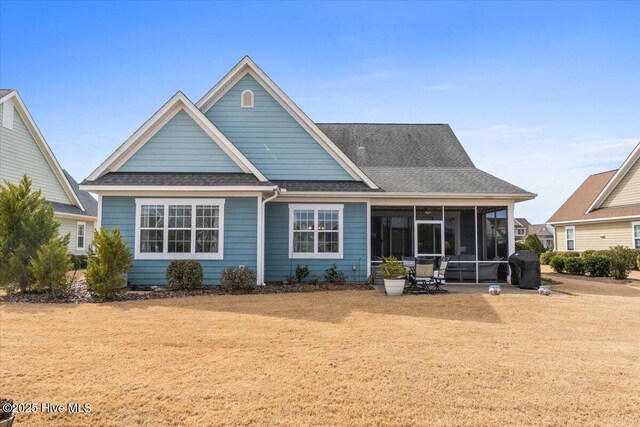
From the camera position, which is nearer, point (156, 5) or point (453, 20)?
point (156, 5)

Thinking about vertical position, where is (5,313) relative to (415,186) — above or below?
below

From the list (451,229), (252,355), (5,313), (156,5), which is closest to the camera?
(252,355)

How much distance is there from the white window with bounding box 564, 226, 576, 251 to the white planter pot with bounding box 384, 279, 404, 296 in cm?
2258

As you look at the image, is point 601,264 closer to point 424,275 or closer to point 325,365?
point 424,275

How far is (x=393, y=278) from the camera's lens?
1236 centimetres

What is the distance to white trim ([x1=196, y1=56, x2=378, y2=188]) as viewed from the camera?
1562cm

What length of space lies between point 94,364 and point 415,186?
12.5 meters

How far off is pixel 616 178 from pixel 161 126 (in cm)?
2539

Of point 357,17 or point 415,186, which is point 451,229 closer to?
point 415,186

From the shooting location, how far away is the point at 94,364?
5.64 m

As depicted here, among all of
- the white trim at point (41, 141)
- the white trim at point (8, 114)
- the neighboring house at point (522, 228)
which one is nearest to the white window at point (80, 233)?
the white trim at point (41, 141)

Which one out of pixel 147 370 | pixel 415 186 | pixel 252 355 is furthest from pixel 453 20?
pixel 147 370

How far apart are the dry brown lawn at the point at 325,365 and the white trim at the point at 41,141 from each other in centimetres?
1539

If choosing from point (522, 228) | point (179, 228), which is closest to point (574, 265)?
point (179, 228)
